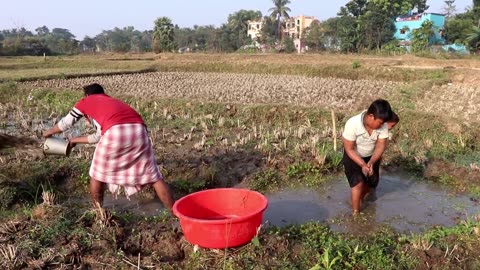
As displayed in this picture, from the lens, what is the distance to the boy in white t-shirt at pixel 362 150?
4.38m

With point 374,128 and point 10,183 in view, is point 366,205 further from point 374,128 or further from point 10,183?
point 10,183

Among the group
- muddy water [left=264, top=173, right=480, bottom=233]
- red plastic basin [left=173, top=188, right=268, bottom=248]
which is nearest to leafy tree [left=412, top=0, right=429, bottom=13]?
muddy water [left=264, top=173, right=480, bottom=233]

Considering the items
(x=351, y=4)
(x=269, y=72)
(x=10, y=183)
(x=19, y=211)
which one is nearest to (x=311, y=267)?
(x=19, y=211)

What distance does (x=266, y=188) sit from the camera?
213 inches

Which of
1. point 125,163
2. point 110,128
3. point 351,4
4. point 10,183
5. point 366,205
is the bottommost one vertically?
point 366,205

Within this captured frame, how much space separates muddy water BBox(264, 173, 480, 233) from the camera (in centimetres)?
443

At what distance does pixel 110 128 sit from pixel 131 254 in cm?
115

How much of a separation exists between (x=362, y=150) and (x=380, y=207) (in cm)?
79

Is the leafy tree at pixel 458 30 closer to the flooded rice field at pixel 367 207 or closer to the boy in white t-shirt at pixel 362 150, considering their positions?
the flooded rice field at pixel 367 207

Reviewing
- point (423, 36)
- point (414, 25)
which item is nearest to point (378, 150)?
point (423, 36)

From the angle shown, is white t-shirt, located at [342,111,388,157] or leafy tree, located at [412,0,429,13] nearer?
white t-shirt, located at [342,111,388,157]

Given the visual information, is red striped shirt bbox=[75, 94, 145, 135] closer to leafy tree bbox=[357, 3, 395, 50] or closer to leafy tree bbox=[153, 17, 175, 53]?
leafy tree bbox=[153, 17, 175, 53]

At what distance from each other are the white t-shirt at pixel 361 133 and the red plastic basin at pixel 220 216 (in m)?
1.49

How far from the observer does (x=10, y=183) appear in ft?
15.6
